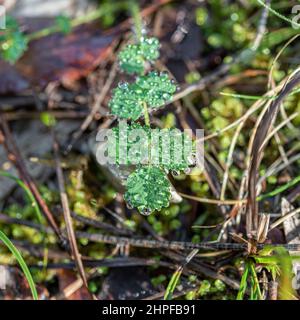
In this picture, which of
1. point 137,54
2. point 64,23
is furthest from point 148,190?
point 64,23

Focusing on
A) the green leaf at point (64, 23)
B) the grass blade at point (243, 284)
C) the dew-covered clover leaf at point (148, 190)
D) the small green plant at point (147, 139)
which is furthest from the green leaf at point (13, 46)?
the grass blade at point (243, 284)

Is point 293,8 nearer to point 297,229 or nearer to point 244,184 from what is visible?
point 244,184

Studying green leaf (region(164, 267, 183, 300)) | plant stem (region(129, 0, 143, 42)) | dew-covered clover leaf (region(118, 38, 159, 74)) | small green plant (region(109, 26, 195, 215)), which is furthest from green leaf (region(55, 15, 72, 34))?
green leaf (region(164, 267, 183, 300))

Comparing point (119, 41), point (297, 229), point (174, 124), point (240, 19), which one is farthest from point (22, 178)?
point (240, 19)

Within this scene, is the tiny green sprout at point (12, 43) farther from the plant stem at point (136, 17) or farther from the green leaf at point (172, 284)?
the green leaf at point (172, 284)

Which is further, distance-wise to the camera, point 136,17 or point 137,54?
point 136,17

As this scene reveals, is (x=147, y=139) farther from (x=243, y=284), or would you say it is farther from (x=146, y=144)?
(x=243, y=284)
